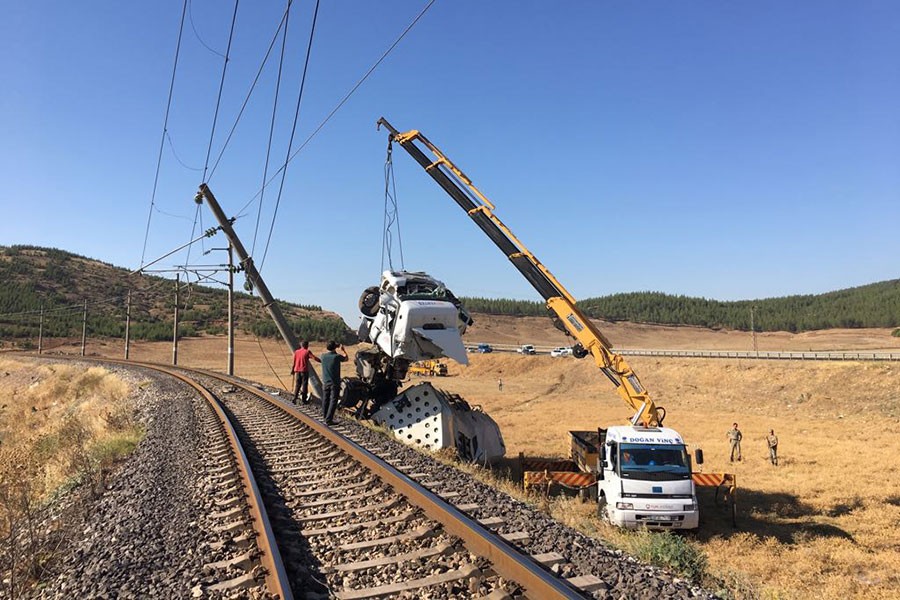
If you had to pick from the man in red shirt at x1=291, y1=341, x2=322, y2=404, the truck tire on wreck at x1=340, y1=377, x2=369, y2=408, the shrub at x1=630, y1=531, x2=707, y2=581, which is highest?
the man in red shirt at x1=291, y1=341, x2=322, y2=404

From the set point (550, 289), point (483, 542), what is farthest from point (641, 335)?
point (483, 542)

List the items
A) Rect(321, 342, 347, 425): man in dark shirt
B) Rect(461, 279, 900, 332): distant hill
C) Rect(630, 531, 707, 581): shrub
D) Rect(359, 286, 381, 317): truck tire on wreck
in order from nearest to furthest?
Rect(630, 531, 707, 581): shrub → Rect(321, 342, 347, 425): man in dark shirt → Rect(359, 286, 381, 317): truck tire on wreck → Rect(461, 279, 900, 332): distant hill

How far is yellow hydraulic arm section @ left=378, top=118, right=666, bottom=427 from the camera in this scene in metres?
18.1

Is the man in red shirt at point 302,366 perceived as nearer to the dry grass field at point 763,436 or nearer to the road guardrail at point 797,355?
the dry grass field at point 763,436

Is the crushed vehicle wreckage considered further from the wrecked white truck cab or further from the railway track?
the railway track

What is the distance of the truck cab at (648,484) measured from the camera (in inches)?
528

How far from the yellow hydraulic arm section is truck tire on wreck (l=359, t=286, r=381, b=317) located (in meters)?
6.52

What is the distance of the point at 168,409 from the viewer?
17.0 metres

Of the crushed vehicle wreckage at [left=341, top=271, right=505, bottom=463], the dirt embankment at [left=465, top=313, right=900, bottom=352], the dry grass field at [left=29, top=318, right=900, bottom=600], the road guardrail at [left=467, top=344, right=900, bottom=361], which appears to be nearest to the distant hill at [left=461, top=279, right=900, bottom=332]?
the dirt embankment at [left=465, top=313, right=900, bottom=352]

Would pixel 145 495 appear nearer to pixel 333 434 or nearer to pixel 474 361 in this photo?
pixel 333 434

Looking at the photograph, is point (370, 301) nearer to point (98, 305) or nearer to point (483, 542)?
point (483, 542)

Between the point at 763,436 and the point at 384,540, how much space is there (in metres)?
30.2

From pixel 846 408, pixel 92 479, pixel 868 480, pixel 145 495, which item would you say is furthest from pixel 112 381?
pixel 846 408

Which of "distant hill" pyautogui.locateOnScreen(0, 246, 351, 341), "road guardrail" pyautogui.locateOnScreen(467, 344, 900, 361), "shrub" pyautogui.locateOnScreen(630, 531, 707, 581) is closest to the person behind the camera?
"shrub" pyautogui.locateOnScreen(630, 531, 707, 581)
